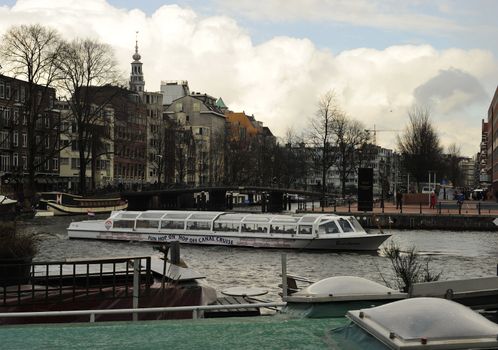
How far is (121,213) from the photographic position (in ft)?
148

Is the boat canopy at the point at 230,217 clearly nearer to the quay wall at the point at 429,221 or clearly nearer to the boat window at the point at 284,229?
the boat window at the point at 284,229

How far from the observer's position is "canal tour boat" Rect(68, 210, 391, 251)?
38.0 meters

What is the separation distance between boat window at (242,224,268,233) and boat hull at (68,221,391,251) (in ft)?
1.97

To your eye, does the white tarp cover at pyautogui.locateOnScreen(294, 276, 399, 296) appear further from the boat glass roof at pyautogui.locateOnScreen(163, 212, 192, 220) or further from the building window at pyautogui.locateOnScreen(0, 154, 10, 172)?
the building window at pyautogui.locateOnScreen(0, 154, 10, 172)

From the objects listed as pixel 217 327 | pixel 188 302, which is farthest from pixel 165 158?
pixel 217 327

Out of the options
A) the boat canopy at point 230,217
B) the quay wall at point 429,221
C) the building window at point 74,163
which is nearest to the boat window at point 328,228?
the boat canopy at point 230,217

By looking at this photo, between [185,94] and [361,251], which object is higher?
[185,94]

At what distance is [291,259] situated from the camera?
3453cm

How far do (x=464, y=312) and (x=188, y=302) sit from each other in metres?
9.32

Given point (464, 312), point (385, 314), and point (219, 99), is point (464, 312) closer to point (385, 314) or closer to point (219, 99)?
point (385, 314)

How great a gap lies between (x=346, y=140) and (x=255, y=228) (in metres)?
56.2

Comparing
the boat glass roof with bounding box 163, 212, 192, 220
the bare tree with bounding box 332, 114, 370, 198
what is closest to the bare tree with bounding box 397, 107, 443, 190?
the bare tree with bounding box 332, 114, 370, 198

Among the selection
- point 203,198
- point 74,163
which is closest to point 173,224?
point 203,198

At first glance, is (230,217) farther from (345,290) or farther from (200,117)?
(200,117)
